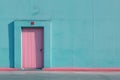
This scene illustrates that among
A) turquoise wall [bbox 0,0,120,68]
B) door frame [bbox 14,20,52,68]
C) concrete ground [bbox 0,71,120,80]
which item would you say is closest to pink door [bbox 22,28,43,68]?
door frame [bbox 14,20,52,68]

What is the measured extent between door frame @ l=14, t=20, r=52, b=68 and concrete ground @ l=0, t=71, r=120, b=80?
2.40 ft

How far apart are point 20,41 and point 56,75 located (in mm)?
2813

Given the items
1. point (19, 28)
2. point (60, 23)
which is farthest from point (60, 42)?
point (19, 28)

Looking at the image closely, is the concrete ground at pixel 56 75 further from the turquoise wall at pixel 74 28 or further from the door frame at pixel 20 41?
the turquoise wall at pixel 74 28

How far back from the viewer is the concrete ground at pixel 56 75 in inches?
615

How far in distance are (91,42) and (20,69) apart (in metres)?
3.66

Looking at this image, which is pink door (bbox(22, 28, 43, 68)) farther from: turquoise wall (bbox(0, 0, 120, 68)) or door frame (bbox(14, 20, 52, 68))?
turquoise wall (bbox(0, 0, 120, 68))

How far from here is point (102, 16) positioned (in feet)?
59.6

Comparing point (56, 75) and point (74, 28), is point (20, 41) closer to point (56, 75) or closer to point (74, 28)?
point (74, 28)

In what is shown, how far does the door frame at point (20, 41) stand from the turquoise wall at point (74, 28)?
0.20m

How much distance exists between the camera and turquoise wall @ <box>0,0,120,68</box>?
1814 centimetres

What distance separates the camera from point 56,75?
54.4 feet

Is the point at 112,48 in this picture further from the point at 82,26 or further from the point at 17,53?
the point at 17,53

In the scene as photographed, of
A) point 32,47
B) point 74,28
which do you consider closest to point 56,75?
point 32,47
